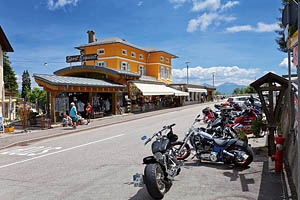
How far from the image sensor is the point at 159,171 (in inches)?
181

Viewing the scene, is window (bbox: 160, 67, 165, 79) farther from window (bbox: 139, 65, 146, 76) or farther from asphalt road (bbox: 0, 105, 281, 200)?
asphalt road (bbox: 0, 105, 281, 200)

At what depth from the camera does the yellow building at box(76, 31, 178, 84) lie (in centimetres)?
3525

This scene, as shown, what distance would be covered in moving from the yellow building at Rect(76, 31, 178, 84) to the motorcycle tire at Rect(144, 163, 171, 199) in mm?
30173

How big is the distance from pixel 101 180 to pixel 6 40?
19.6 m

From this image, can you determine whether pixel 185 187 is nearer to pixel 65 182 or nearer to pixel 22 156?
pixel 65 182

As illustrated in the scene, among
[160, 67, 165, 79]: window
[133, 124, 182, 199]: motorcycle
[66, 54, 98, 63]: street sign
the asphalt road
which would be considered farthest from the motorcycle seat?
[160, 67, 165, 79]: window

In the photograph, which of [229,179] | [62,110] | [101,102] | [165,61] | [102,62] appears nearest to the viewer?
[229,179]

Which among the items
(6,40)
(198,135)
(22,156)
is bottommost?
(22,156)

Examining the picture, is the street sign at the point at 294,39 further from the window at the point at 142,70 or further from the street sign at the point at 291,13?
the window at the point at 142,70

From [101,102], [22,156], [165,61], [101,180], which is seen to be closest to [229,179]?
[101,180]

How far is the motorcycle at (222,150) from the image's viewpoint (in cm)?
614

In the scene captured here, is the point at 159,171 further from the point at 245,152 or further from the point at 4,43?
the point at 4,43

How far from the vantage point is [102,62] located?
35844mm

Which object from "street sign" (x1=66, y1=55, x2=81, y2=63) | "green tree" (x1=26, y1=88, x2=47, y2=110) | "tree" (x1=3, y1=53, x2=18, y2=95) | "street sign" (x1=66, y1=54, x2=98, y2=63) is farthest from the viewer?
"green tree" (x1=26, y1=88, x2=47, y2=110)
